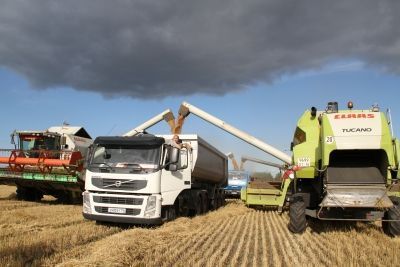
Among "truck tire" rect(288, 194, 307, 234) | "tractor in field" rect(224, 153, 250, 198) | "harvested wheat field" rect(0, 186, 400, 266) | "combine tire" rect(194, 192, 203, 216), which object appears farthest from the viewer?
"tractor in field" rect(224, 153, 250, 198)

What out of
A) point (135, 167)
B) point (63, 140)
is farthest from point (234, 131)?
point (135, 167)

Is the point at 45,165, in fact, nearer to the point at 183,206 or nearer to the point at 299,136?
the point at 183,206

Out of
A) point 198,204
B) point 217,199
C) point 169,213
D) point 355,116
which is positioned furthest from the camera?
point 217,199

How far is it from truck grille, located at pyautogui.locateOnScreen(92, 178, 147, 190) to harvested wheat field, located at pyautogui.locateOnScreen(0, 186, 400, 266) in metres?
1.00

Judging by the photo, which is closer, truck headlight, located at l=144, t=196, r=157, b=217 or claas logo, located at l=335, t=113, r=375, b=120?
claas logo, located at l=335, t=113, r=375, b=120

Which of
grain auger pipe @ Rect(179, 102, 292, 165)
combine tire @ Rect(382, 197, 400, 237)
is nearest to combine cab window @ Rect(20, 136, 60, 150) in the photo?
grain auger pipe @ Rect(179, 102, 292, 165)

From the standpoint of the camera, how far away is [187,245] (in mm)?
8711

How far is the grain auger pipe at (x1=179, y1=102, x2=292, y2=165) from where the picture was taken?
30.4 metres

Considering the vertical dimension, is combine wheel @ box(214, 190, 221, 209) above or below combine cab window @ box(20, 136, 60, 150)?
below

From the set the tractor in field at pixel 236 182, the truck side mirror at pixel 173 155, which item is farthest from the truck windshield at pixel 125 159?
the tractor in field at pixel 236 182

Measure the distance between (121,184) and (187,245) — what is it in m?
3.13

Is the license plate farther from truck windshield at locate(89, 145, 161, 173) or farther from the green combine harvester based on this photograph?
the green combine harvester

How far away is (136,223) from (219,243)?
2.81m

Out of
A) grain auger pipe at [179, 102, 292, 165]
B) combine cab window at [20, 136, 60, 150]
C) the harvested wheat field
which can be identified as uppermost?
grain auger pipe at [179, 102, 292, 165]
